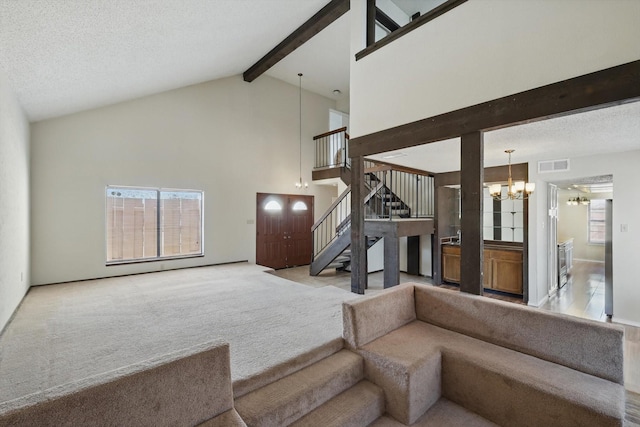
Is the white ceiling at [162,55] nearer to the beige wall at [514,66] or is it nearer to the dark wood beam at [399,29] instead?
the beige wall at [514,66]

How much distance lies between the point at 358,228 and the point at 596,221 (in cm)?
968

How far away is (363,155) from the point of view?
4668 mm

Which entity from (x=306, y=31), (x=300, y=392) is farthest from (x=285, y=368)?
(x=306, y=31)

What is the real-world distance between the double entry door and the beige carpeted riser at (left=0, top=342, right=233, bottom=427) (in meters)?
6.19

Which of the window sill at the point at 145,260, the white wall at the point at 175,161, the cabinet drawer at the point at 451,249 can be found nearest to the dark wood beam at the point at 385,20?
the white wall at the point at 175,161

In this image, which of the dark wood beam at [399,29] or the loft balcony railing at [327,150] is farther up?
the dark wood beam at [399,29]

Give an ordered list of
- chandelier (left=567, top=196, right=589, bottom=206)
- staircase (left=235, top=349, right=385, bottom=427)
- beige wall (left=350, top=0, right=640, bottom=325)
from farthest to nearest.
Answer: chandelier (left=567, top=196, right=589, bottom=206), beige wall (left=350, top=0, right=640, bottom=325), staircase (left=235, top=349, right=385, bottom=427)

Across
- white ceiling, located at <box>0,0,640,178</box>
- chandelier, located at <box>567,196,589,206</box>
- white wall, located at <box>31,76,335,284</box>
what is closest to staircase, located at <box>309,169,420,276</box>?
white wall, located at <box>31,76,335,284</box>

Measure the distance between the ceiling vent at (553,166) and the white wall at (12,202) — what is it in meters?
7.75

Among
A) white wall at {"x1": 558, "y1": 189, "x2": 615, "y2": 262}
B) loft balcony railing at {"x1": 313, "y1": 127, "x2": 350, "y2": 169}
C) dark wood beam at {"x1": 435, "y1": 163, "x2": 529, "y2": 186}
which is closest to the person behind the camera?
dark wood beam at {"x1": 435, "y1": 163, "x2": 529, "y2": 186}

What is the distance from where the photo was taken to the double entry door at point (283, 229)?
26.1 feet

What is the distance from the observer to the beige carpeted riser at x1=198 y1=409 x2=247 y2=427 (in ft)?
5.47

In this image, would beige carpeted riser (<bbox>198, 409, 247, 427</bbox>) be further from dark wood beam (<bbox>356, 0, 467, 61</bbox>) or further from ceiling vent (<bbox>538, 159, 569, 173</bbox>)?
ceiling vent (<bbox>538, 159, 569, 173</bbox>)

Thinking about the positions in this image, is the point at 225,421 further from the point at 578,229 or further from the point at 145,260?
the point at 578,229
